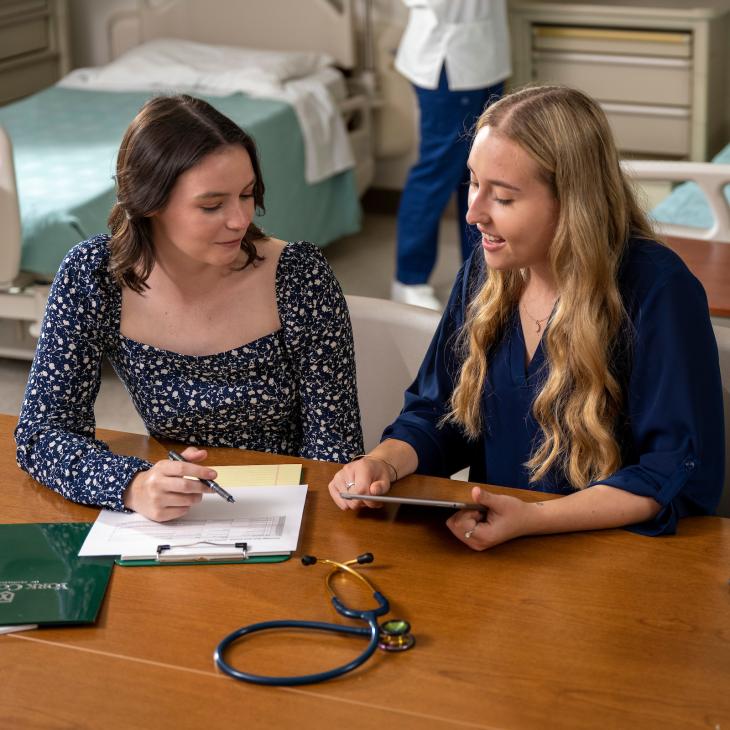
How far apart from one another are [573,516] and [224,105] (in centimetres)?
336

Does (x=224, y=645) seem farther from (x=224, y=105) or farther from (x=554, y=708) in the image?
(x=224, y=105)

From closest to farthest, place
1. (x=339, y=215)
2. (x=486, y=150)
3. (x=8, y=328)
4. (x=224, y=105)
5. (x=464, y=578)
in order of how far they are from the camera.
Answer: (x=464, y=578) < (x=486, y=150) < (x=8, y=328) < (x=224, y=105) < (x=339, y=215)

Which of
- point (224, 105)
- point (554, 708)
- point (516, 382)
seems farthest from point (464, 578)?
point (224, 105)

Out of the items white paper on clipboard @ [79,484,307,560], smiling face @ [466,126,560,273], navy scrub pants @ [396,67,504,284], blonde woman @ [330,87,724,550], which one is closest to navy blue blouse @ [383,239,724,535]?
blonde woman @ [330,87,724,550]

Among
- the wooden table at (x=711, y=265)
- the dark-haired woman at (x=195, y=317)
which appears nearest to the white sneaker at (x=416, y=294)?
the wooden table at (x=711, y=265)

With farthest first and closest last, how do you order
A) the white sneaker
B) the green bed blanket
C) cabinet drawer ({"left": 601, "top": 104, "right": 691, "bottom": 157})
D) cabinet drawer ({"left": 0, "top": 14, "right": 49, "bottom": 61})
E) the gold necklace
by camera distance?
cabinet drawer ({"left": 0, "top": 14, "right": 49, "bottom": 61}), cabinet drawer ({"left": 601, "top": 104, "right": 691, "bottom": 157}), the white sneaker, the green bed blanket, the gold necklace

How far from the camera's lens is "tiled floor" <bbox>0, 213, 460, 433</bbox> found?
11.4ft

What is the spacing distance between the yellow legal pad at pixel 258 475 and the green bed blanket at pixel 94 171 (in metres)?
1.93

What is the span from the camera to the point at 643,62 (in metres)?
4.62

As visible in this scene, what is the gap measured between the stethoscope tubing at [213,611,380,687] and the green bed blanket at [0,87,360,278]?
231cm

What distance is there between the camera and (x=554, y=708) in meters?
1.10

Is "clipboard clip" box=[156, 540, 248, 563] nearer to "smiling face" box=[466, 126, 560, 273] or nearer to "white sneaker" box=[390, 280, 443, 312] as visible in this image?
"smiling face" box=[466, 126, 560, 273]

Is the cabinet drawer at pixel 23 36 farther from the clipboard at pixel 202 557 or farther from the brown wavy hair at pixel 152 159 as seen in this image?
the clipboard at pixel 202 557

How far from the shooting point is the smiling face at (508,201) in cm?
146
